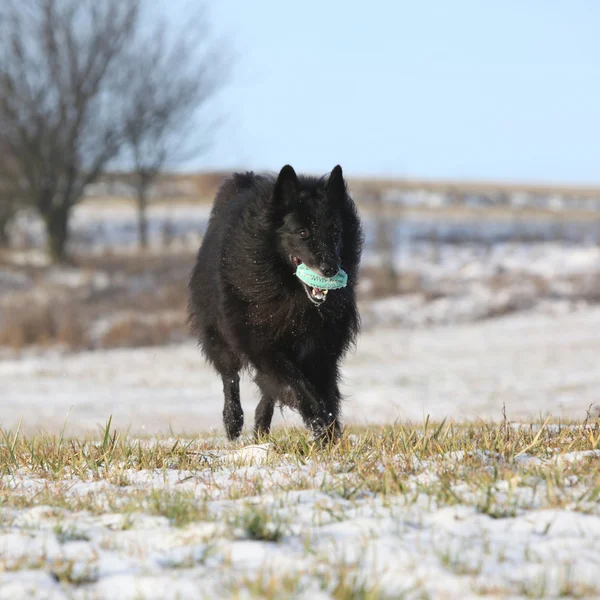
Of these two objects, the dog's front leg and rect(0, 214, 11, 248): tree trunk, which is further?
rect(0, 214, 11, 248): tree trunk

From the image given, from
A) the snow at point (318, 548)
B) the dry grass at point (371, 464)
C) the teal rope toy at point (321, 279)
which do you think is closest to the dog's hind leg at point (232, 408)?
the dry grass at point (371, 464)

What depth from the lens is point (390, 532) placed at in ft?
10.8

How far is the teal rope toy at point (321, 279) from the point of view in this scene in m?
5.43

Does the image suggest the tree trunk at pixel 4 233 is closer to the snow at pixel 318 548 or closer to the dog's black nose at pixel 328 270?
the dog's black nose at pixel 328 270

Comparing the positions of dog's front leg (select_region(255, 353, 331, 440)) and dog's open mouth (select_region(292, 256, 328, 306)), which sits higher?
dog's open mouth (select_region(292, 256, 328, 306))

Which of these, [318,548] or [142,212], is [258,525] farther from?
[142,212]

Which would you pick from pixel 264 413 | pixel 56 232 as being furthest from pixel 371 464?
pixel 56 232

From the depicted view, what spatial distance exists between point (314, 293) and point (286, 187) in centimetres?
75

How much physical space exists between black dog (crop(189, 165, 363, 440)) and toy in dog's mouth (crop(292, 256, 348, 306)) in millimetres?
13

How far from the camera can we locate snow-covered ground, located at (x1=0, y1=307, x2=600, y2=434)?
36.7ft

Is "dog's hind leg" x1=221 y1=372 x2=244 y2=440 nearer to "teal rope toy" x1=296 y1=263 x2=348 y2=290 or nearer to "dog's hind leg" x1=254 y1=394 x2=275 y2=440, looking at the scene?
"dog's hind leg" x1=254 y1=394 x2=275 y2=440

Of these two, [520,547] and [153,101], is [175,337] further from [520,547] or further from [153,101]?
[520,547]

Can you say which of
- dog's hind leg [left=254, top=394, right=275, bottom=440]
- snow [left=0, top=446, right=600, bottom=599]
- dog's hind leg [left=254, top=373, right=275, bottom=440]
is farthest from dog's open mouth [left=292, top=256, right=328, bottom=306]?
snow [left=0, top=446, right=600, bottom=599]

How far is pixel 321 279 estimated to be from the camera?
214 inches
